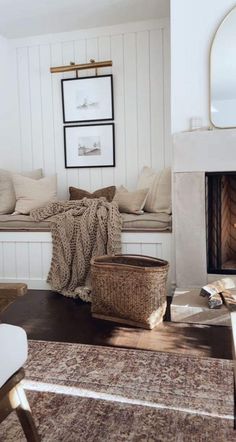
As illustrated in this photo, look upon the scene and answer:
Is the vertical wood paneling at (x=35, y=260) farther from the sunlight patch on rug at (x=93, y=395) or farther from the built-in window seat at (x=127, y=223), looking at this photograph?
the sunlight patch on rug at (x=93, y=395)

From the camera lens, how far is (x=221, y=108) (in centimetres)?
279

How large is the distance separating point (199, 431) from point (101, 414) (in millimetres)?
397

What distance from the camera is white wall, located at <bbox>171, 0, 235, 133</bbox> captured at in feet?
9.08

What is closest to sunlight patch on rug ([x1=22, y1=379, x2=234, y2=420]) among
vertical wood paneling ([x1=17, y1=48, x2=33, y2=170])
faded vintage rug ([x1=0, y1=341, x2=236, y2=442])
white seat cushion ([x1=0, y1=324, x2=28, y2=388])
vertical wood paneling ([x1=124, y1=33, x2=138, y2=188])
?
faded vintage rug ([x1=0, y1=341, x2=236, y2=442])

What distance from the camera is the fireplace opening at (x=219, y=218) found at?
9.41 ft

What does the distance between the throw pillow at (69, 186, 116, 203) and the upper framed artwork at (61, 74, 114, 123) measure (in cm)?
70

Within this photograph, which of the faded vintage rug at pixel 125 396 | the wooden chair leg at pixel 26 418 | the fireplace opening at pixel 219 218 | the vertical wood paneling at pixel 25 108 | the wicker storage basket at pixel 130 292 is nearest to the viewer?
the wooden chair leg at pixel 26 418

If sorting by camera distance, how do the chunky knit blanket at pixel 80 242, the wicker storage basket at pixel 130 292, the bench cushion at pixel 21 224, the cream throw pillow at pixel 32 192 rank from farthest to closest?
the cream throw pillow at pixel 32 192
the bench cushion at pixel 21 224
the chunky knit blanket at pixel 80 242
the wicker storage basket at pixel 130 292

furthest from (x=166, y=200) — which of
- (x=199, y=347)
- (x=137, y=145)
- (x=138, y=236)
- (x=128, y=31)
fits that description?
(x=128, y=31)

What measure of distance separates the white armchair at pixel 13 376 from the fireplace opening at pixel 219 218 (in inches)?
73.3

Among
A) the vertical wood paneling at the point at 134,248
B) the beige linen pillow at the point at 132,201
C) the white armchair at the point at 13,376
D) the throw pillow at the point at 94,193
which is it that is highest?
the throw pillow at the point at 94,193

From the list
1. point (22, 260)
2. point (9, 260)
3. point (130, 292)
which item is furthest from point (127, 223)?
point (9, 260)

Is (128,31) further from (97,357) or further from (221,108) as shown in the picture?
(97,357)

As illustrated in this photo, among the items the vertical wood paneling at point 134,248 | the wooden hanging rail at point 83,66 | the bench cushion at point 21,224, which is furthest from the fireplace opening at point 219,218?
the wooden hanging rail at point 83,66
